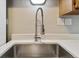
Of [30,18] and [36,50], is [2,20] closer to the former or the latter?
[30,18]

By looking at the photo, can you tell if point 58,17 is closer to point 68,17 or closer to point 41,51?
point 68,17

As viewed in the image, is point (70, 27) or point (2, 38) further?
point (70, 27)

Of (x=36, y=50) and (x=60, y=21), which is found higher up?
(x=60, y=21)

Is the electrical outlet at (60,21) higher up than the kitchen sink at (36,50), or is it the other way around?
the electrical outlet at (60,21)

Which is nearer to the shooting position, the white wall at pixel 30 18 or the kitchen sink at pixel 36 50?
the kitchen sink at pixel 36 50

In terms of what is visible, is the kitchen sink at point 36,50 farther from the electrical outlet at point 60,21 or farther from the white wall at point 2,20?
the electrical outlet at point 60,21

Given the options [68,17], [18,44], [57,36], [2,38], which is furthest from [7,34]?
[68,17]

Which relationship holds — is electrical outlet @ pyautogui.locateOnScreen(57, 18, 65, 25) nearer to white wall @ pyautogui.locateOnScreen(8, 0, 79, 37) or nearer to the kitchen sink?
white wall @ pyautogui.locateOnScreen(8, 0, 79, 37)

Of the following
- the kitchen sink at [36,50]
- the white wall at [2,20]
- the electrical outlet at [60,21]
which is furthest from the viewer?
the electrical outlet at [60,21]

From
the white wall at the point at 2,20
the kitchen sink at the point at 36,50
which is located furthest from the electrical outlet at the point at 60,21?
the white wall at the point at 2,20

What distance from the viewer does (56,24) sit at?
1933 millimetres

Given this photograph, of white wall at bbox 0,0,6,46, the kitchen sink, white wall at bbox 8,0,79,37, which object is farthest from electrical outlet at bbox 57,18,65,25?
white wall at bbox 0,0,6,46

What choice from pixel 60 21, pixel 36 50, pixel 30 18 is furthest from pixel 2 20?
pixel 60 21

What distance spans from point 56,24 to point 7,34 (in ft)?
2.13
